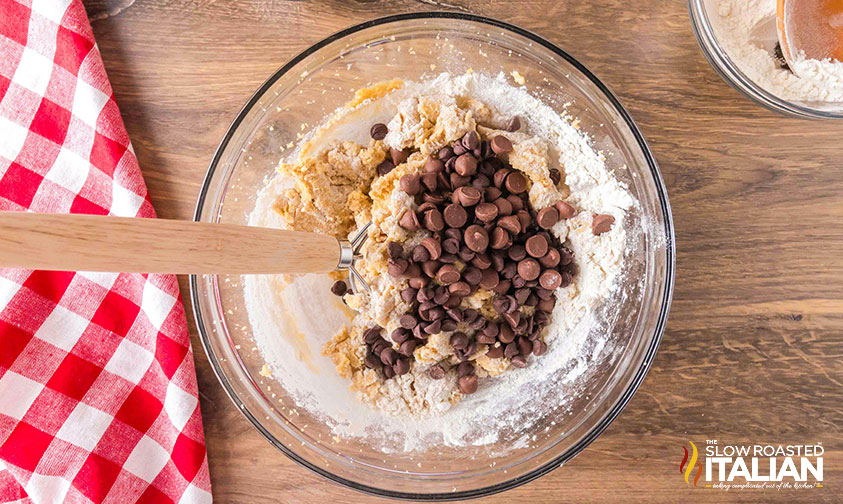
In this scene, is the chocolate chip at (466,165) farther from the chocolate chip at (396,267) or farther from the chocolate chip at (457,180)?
the chocolate chip at (396,267)

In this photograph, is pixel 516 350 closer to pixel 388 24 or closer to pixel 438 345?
pixel 438 345

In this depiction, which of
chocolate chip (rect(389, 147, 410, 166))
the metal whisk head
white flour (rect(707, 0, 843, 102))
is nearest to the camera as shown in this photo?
the metal whisk head

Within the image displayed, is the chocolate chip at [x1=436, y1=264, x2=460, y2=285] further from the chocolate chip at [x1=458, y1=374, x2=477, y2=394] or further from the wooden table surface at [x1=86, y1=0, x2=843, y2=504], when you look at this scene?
the wooden table surface at [x1=86, y1=0, x2=843, y2=504]

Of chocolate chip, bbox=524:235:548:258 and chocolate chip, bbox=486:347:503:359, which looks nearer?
chocolate chip, bbox=524:235:548:258

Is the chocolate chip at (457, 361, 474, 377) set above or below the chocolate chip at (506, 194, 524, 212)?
below

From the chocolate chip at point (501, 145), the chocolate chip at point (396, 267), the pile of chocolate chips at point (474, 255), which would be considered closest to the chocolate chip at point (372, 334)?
the pile of chocolate chips at point (474, 255)

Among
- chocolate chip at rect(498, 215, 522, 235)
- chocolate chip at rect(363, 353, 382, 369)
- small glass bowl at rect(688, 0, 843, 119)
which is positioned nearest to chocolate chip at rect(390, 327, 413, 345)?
chocolate chip at rect(363, 353, 382, 369)
